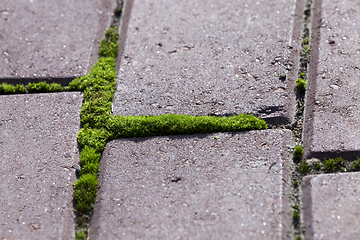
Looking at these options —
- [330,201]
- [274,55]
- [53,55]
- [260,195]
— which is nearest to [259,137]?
[260,195]

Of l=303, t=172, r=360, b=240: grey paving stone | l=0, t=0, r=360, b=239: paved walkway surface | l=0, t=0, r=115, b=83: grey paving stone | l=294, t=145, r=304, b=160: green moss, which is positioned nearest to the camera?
l=303, t=172, r=360, b=240: grey paving stone

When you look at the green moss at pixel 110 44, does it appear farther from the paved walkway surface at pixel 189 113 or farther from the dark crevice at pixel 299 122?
the dark crevice at pixel 299 122

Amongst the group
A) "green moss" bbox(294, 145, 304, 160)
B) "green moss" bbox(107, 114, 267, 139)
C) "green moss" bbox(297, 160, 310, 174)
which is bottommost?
"green moss" bbox(297, 160, 310, 174)

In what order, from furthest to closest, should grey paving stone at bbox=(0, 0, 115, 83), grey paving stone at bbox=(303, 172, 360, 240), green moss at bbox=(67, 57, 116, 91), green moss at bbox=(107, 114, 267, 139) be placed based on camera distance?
1. grey paving stone at bbox=(0, 0, 115, 83)
2. green moss at bbox=(67, 57, 116, 91)
3. green moss at bbox=(107, 114, 267, 139)
4. grey paving stone at bbox=(303, 172, 360, 240)

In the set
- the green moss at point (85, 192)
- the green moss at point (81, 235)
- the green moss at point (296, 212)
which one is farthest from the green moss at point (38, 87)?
the green moss at point (296, 212)

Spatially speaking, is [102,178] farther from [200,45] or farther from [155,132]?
[200,45]

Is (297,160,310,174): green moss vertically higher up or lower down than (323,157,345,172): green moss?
lower down

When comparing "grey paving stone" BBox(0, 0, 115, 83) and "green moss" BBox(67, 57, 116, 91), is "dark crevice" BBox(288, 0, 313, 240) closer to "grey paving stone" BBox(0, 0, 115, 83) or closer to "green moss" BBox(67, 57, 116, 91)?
"green moss" BBox(67, 57, 116, 91)

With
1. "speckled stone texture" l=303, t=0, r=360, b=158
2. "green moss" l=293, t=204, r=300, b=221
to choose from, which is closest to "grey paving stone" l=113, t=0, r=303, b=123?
"speckled stone texture" l=303, t=0, r=360, b=158

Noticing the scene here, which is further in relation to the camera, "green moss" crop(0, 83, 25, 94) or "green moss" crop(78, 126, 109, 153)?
"green moss" crop(0, 83, 25, 94)
